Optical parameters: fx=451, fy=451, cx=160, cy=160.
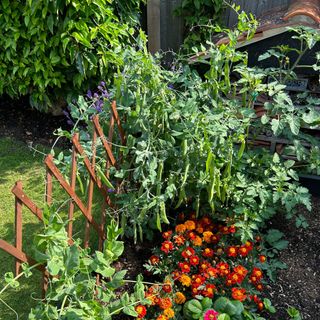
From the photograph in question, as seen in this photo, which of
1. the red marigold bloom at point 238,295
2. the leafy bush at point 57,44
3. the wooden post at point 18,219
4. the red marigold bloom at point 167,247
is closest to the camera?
the wooden post at point 18,219

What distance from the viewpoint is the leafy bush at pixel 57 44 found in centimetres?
354

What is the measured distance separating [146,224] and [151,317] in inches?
25.1

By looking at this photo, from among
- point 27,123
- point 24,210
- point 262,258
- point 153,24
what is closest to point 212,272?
point 262,258

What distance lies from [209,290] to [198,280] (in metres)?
0.08

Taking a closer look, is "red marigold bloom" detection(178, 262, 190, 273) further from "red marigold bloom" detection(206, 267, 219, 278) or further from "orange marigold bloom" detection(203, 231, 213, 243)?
"orange marigold bloom" detection(203, 231, 213, 243)

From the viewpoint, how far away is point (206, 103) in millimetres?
2793

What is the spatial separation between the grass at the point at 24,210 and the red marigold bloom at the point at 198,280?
0.69 meters

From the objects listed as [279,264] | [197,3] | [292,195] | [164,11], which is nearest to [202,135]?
[292,195]

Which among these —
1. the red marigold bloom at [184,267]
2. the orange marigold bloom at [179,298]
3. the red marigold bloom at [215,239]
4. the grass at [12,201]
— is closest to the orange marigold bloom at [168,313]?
the orange marigold bloom at [179,298]

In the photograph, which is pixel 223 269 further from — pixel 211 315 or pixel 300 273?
pixel 300 273

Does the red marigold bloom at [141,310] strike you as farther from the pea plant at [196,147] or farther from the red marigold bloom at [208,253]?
the red marigold bloom at [208,253]

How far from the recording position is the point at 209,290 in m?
2.41

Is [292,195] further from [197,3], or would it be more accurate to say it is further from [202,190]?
[197,3]

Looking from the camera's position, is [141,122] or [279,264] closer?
[141,122]
